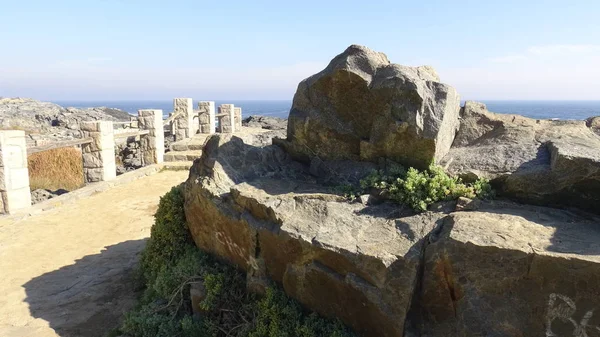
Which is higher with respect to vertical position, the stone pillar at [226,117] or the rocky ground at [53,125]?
the stone pillar at [226,117]

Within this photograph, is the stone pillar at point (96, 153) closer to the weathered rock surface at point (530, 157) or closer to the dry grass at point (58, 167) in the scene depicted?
the dry grass at point (58, 167)

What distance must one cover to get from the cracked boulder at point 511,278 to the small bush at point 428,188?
0.48 metres

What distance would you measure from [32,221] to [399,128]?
8.46m

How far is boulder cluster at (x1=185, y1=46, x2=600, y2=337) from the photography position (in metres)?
3.35

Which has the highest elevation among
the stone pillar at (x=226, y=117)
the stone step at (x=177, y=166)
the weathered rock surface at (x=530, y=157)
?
the weathered rock surface at (x=530, y=157)

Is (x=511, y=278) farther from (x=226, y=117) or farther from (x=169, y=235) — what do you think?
(x=226, y=117)

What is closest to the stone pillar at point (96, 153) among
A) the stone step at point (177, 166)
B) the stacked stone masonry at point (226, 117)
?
the stone step at point (177, 166)

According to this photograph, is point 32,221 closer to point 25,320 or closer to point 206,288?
point 25,320

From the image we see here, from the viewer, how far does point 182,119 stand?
1838 cm

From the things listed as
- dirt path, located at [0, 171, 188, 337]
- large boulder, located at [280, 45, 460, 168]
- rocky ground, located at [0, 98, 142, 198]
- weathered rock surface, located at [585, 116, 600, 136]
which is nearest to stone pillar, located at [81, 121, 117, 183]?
rocky ground, located at [0, 98, 142, 198]

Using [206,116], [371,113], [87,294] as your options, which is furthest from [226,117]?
[371,113]

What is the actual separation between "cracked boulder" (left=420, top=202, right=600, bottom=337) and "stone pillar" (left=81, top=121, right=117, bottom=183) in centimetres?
1130

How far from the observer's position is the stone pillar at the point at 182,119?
60.2ft

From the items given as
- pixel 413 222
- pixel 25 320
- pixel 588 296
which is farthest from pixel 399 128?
pixel 25 320
